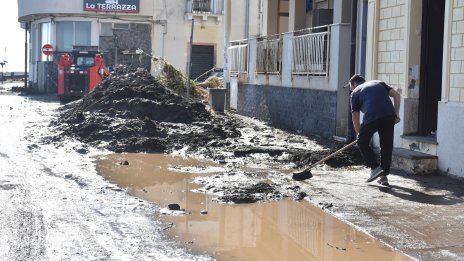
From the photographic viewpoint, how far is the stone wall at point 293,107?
15633 millimetres

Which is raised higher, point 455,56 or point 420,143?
point 455,56

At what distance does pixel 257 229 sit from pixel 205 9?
3467 centimetres

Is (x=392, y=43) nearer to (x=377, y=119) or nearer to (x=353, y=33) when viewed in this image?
(x=353, y=33)

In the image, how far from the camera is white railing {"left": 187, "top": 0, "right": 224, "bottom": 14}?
41.0 m

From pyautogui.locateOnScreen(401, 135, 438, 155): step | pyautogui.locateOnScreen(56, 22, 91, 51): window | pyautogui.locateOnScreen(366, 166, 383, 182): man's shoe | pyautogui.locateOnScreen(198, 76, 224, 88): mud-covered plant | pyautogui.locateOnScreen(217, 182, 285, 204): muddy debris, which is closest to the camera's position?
pyautogui.locateOnScreen(217, 182, 285, 204): muddy debris

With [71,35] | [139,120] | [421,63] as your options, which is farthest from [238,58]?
[71,35]

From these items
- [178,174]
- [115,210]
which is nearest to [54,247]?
[115,210]

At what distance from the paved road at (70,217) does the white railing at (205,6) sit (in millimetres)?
28536

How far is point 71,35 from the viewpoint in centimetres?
4053

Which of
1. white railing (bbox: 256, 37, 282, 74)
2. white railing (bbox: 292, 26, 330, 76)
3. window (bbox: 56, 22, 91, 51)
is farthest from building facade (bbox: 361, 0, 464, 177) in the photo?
window (bbox: 56, 22, 91, 51)

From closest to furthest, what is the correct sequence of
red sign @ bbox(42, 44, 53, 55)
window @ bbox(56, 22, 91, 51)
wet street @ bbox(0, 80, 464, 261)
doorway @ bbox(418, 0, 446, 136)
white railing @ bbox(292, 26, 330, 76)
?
wet street @ bbox(0, 80, 464, 261), doorway @ bbox(418, 0, 446, 136), white railing @ bbox(292, 26, 330, 76), red sign @ bbox(42, 44, 53, 55), window @ bbox(56, 22, 91, 51)

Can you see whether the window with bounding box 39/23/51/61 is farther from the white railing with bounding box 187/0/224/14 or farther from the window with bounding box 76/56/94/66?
the window with bounding box 76/56/94/66

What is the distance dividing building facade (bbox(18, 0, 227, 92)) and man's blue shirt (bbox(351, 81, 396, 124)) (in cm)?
2921

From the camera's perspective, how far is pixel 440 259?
6.32 meters
